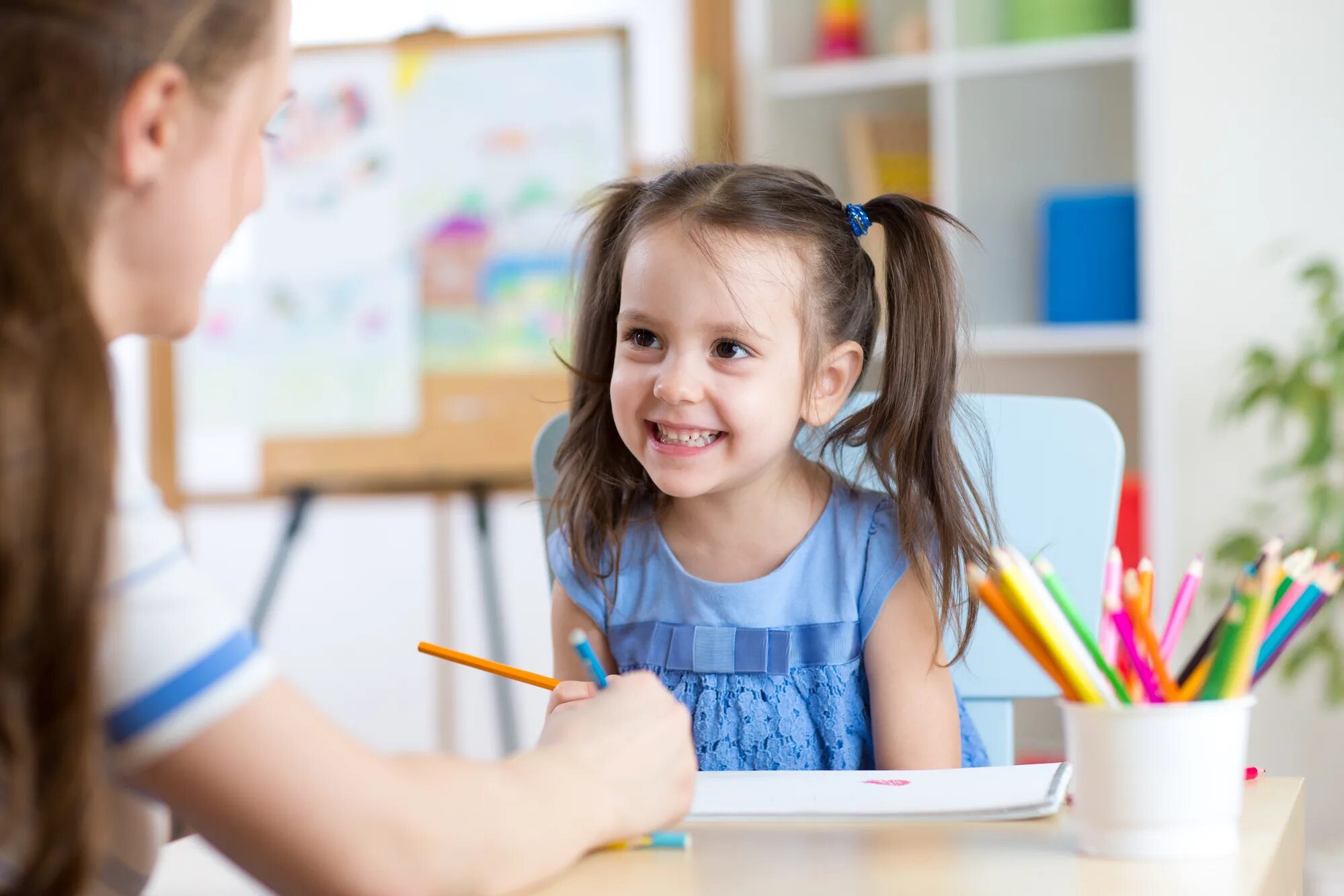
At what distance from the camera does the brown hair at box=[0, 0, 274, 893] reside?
48 centimetres

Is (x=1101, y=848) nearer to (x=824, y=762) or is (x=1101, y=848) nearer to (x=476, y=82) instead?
(x=824, y=762)

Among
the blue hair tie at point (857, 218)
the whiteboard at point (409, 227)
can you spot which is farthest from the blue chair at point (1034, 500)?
the whiteboard at point (409, 227)

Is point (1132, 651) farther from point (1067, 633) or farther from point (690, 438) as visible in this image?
point (690, 438)

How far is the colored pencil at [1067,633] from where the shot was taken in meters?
0.63

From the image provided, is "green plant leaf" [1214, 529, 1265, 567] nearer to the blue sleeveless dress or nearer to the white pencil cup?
the blue sleeveless dress

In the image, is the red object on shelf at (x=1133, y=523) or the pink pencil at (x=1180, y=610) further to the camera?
the red object on shelf at (x=1133, y=523)

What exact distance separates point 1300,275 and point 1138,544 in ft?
1.67

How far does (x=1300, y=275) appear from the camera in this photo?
7.44 feet

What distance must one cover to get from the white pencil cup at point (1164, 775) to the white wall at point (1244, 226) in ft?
6.36

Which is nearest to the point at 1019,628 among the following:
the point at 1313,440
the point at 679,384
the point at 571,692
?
the point at 571,692

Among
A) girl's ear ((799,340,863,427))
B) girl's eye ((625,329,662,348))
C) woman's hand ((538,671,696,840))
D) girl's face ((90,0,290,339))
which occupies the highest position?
girl's face ((90,0,290,339))

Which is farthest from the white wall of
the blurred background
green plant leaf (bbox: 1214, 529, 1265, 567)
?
green plant leaf (bbox: 1214, 529, 1265, 567)

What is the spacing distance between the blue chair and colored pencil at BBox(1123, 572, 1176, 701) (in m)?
0.52

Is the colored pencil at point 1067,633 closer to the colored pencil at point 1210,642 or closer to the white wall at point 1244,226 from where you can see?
the colored pencil at point 1210,642
